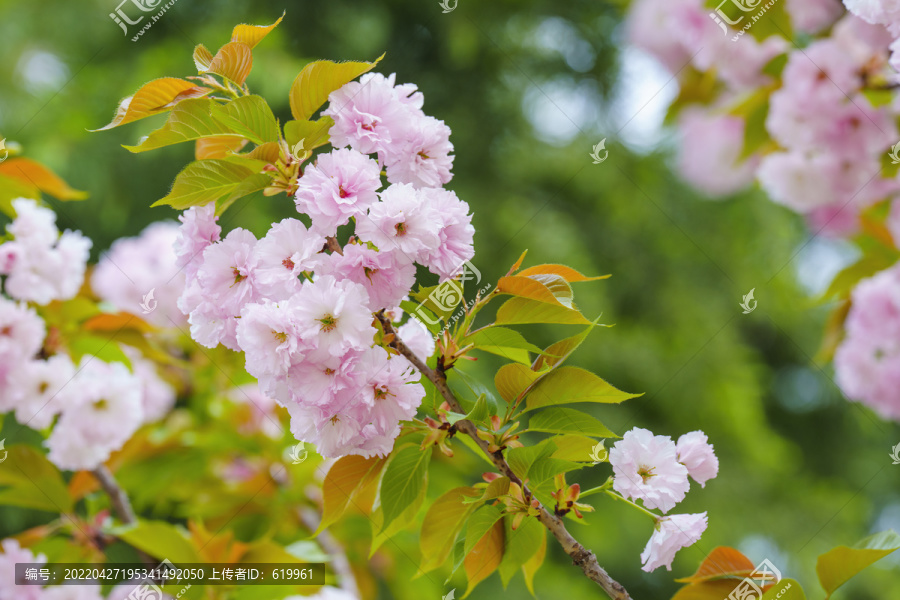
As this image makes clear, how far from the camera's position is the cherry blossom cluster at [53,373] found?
0.80m

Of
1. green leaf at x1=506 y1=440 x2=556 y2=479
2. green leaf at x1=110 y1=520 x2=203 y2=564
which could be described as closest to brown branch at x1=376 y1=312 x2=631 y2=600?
green leaf at x1=506 y1=440 x2=556 y2=479

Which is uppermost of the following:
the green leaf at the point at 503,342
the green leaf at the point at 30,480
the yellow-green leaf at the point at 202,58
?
the yellow-green leaf at the point at 202,58

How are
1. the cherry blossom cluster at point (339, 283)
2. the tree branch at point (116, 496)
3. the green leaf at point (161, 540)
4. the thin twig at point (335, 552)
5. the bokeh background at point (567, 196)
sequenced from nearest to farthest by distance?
the cherry blossom cluster at point (339, 283), the green leaf at point (161, 540), the tree branch at point (116, 496), the thin twig at point (335, 552), the bokeh background at point (567, 196)

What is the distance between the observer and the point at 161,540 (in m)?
0.76

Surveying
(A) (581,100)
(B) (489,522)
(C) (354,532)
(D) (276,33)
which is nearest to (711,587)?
(B) (489,522)

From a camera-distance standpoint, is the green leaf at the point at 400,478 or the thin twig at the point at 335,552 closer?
the green leaf at the point at 400,478

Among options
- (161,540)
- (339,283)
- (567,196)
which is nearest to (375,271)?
(339,283)

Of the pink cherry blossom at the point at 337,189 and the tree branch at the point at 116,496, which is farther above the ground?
the pink cherry blossom at the point at 337,189

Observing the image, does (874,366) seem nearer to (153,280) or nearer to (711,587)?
(711,587)

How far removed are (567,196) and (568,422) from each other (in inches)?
100

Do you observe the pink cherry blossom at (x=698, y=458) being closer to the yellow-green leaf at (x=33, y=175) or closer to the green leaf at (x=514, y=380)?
the green leaf at (x=514, y=380)

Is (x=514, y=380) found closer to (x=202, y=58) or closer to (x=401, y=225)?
(x=401, y=225)

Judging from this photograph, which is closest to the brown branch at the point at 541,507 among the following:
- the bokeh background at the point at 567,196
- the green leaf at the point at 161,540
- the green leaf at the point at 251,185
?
the green leaf at the point at 251,185

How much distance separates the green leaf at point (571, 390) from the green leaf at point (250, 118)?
10.1 inches
